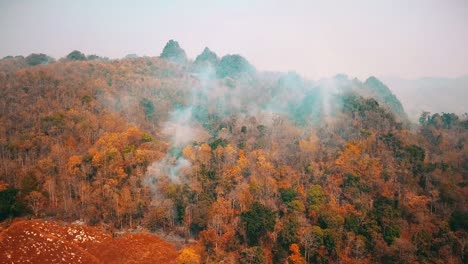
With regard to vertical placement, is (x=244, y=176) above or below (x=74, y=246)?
above

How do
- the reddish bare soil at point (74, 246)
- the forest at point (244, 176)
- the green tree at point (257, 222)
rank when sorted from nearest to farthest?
the reddish bare soil at point (74, 246) → the forest at point (244, 176) → the green tree at point (257, 222)

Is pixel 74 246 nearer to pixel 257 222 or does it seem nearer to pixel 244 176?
pixel 257 222

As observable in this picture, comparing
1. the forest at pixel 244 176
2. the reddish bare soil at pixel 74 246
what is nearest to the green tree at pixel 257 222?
the forest at pixel 244 176

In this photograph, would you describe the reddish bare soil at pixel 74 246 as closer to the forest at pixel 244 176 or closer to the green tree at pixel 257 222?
the forest at pixel 244 176

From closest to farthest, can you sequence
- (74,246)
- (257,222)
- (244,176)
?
1. (74,246)
2. (257,222)
3. (244,176)

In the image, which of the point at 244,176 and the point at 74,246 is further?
the point at 244,176

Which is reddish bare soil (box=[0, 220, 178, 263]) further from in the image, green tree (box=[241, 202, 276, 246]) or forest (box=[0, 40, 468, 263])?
green tree (box=[241, 202, 276, 246])

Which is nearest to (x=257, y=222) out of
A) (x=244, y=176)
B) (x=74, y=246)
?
(x=244, y=176)

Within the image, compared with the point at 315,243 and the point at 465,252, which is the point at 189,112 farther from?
the point at 465,252
